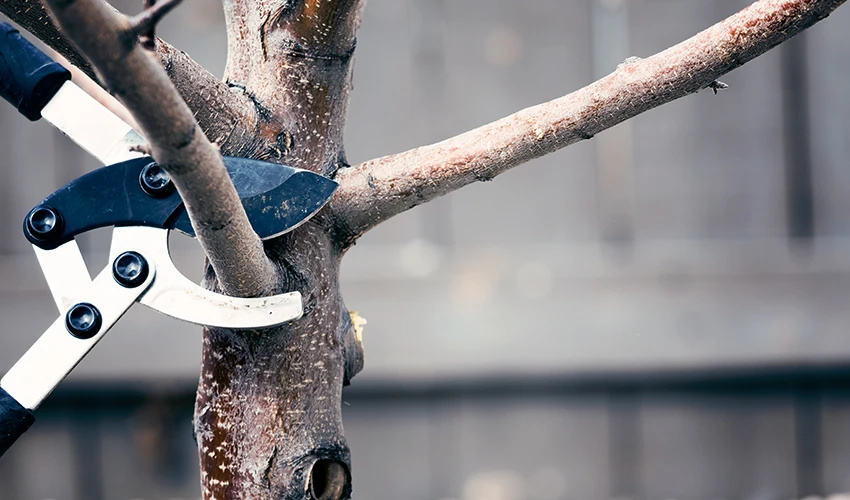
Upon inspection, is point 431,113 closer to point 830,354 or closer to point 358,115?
point 358,115

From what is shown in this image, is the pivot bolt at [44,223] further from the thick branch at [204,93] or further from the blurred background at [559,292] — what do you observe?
the blurred background at [559,292]

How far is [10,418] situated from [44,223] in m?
0.15

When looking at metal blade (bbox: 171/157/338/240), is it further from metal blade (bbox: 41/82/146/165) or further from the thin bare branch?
the thin bare branch

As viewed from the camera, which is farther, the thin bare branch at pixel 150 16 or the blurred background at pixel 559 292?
the blurred background at pixel 559 292

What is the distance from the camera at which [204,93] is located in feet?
1.93

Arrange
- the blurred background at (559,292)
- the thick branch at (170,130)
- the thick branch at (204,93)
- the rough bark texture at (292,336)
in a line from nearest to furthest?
the thick branch at (170,130) → the thick branch at (204,93) → the rough bark texture at (292,336) → the blurred background at (559,292)

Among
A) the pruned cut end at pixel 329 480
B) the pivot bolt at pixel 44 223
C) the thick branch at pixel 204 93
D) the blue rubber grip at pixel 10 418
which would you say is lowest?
the pruned cut end at pixel 329 480

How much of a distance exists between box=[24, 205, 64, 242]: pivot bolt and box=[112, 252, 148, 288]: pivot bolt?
Answer: 0.20ft

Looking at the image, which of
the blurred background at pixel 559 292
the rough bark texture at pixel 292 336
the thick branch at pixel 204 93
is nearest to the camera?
the thick branch at pixel 204 93

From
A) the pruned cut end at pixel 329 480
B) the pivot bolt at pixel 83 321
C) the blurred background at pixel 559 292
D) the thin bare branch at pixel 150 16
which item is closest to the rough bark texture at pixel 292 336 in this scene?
the pruned cut end at pixel 329 480

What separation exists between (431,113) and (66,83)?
173cm

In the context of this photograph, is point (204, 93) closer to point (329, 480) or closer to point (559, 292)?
point (329, 480)

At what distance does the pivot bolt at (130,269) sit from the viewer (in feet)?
1.82

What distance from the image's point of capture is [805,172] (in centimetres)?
236
